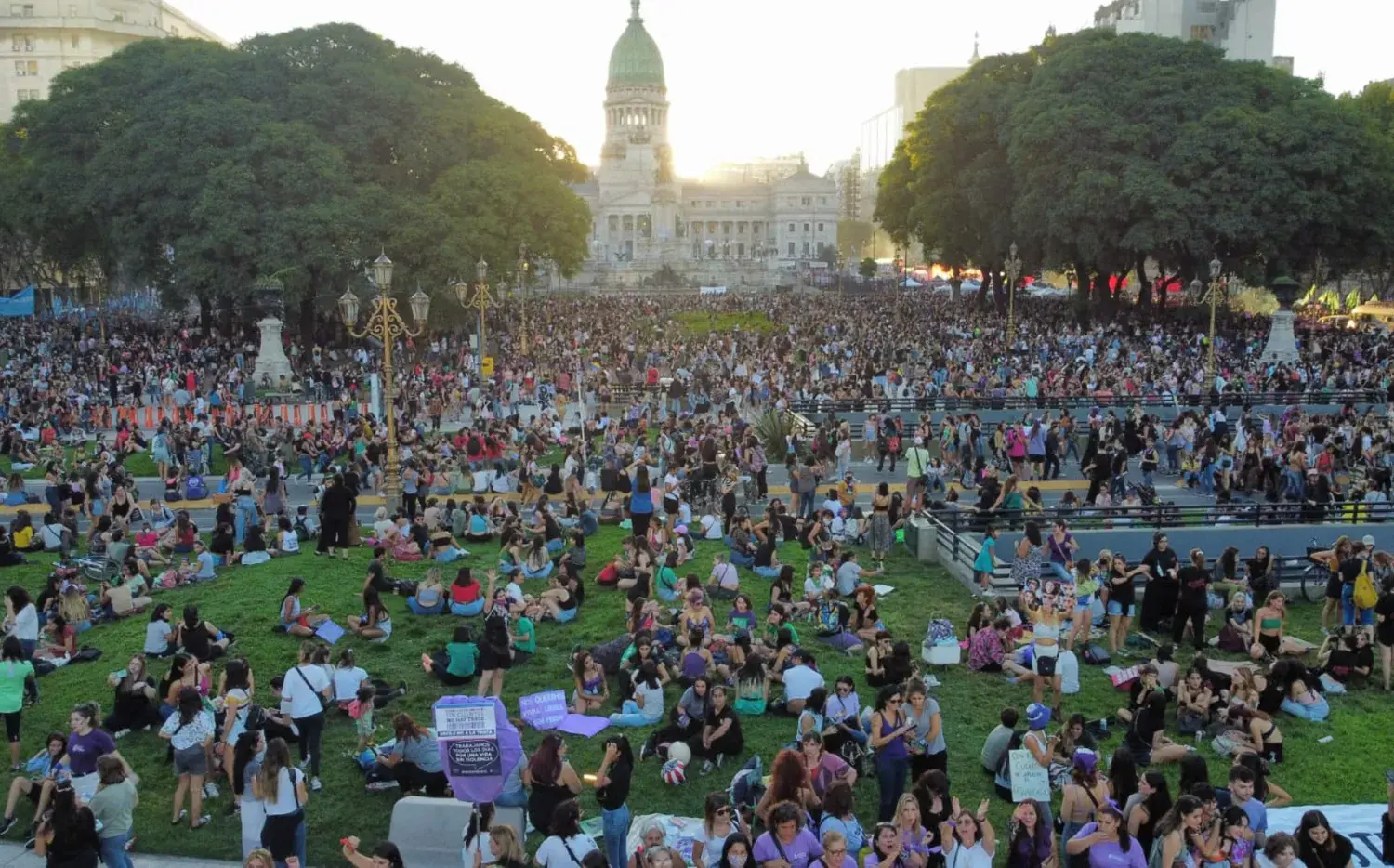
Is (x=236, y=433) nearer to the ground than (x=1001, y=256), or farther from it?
nearer to the ground

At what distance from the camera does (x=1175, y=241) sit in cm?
4422

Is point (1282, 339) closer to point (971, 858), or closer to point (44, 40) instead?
point (971, 858)

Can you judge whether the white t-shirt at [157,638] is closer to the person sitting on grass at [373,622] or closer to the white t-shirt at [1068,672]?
the person sitting on grass at [373,622]

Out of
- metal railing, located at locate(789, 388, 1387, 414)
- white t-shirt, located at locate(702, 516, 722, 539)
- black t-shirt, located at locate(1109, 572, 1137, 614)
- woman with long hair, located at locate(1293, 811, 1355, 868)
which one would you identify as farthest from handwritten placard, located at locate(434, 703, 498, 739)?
metal railing, located at locate(789, 388, 1387, 414)

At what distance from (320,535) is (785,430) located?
11.3 m

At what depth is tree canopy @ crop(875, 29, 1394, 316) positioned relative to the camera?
142 ft

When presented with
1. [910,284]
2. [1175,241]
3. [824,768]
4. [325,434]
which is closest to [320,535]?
[325,434]

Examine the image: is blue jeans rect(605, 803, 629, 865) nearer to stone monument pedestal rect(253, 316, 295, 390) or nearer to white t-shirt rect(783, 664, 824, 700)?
white t-shirt rect(783, 664, 824, 700)

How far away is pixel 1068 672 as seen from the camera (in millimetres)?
12391

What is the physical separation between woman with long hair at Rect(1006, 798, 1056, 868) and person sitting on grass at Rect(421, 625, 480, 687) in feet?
19.1

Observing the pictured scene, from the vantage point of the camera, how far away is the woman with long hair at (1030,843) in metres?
8.20

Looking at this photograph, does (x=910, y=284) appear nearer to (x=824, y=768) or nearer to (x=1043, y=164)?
(x=1043, y=164)

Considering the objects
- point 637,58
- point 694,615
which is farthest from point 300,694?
point 637,58

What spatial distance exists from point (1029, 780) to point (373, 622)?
7707 millimetres
